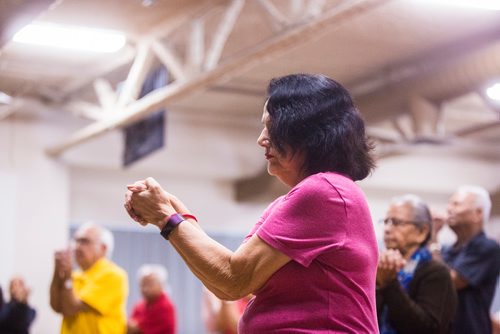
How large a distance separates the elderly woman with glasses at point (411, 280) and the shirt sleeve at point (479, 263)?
29 cm

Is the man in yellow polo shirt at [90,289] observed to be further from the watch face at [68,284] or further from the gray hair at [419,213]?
the gray hair at [419,213]

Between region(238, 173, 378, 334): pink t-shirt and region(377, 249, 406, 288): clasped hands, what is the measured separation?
1389mm

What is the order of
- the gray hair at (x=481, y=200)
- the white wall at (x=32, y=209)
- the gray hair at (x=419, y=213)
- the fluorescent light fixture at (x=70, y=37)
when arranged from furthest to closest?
the white wall at (x=32, y=209) < the fluorescent light fixture at (x=70, y=37) < the gray hair at (x=481, y=200) < the gray hair at (x=419, y=213)

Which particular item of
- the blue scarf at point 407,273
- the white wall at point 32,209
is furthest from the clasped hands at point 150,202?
the white wall at point 32,209

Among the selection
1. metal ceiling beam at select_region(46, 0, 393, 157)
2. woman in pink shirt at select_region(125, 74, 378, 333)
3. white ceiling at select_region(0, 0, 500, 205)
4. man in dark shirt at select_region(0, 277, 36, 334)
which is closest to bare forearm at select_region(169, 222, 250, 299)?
woman in pink shirt at select_region(125, 74, 378, 333)

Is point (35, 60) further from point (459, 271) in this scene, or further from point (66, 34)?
point (459, 271)

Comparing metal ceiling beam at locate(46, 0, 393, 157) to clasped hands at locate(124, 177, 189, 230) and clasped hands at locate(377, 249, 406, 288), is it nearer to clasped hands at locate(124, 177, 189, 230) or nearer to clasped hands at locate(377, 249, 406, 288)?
clasped hands at locate(377, 249, 406, 288)

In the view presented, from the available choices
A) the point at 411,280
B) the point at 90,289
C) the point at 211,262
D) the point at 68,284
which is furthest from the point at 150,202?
the point at 90,289

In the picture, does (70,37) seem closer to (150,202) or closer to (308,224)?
(150,202)

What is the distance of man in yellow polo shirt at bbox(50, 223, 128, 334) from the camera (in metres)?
4.88

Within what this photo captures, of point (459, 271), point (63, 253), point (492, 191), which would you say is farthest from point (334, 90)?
point (492, 191)

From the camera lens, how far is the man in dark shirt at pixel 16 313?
6379 mm

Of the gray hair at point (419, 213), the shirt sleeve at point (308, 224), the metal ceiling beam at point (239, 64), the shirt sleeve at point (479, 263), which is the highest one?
the metal ceiling beam at point (239, 64)

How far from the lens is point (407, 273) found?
3.52 m
